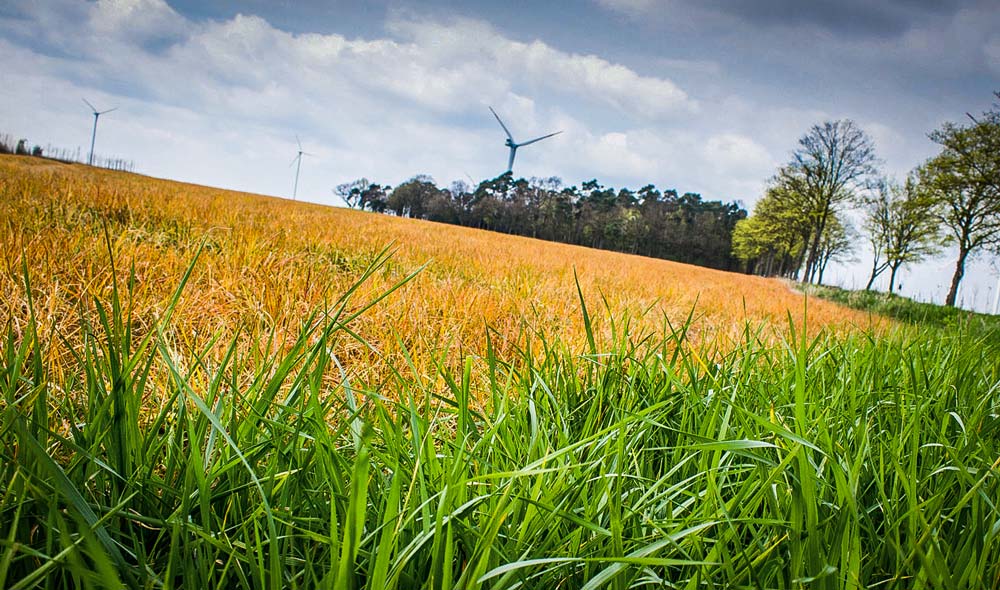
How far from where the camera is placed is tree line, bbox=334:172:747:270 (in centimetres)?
7450

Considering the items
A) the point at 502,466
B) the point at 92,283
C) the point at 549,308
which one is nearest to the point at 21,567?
the point at 502,466

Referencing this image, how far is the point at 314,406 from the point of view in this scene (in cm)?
69

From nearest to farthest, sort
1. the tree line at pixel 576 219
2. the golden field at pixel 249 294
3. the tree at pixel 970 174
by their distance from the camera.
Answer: the golden field at pixel 249 294 → the tree at pixel 970 174 → the tree line at pixel 576 219

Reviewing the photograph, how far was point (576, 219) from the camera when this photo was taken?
7875 centimetres

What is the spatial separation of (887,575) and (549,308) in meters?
2.17

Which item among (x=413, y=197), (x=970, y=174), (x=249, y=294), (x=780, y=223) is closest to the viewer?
(x=249, y=294)

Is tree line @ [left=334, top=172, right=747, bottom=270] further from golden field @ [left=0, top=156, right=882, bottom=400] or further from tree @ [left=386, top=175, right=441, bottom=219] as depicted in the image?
golden field @ [left=0, top=156, right=882, bottom=400]

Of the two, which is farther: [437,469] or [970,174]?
[970,174]

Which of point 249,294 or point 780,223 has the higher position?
point 780,223

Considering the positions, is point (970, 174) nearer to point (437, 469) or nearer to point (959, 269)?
point (959, 269)

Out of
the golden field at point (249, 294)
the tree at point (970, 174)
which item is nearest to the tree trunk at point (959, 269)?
the tree at point (970, 174)

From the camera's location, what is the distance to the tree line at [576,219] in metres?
74.5

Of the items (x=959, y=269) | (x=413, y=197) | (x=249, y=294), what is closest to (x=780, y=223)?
(x=959, y=269)

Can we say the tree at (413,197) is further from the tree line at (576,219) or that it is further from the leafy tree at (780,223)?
the leafy tree at (780,223)
